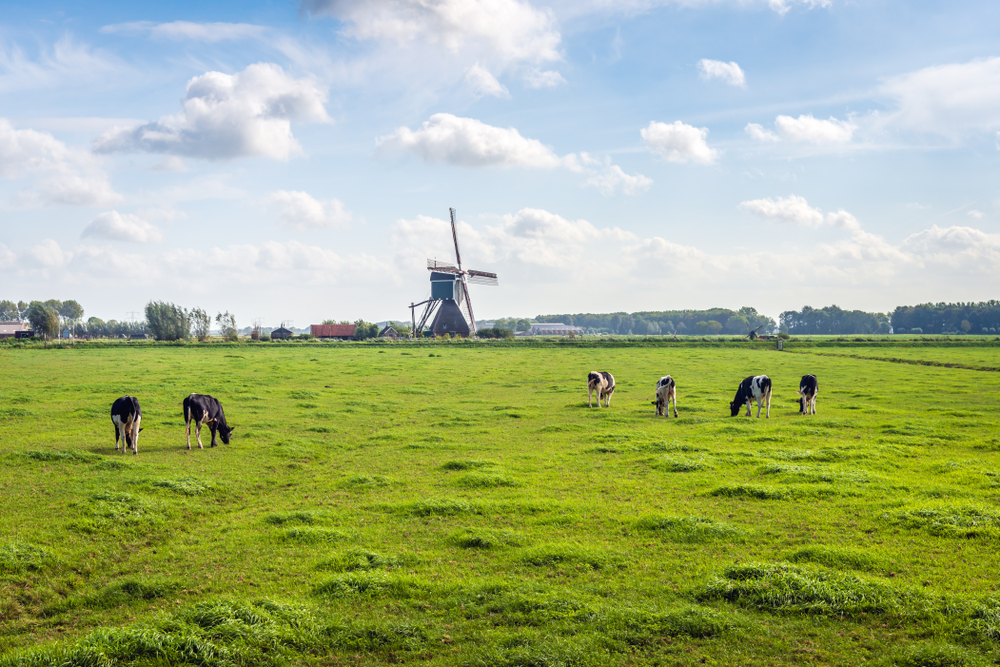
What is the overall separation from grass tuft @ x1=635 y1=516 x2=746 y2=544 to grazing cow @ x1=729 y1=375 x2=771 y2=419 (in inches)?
541

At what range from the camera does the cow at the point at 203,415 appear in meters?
17.7

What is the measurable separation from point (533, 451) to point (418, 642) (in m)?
10.6

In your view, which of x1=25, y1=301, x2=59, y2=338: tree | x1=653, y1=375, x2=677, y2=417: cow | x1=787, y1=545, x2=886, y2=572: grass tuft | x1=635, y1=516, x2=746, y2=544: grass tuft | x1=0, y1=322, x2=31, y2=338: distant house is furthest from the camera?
x1=0, y1=322, x2=31, y2=338: distant house

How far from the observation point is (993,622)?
7012 millimetres

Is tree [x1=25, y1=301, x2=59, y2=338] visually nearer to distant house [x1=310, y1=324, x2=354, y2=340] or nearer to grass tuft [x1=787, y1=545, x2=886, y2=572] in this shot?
distant house [x1=310, y1=324, x2=354, y2=340]

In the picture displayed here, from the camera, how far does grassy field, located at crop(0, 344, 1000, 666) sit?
273 inches

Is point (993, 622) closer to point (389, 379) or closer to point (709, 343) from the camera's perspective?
point (389, 379)

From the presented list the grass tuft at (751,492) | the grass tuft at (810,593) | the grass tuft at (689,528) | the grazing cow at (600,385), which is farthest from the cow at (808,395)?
the grass tuft at (810,593)

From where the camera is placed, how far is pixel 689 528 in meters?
10.4

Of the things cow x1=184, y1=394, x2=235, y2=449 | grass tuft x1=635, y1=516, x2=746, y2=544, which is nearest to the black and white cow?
cow x1=184, y1=394, x2=235, y2=449

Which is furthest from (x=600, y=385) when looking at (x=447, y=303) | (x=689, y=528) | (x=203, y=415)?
(x=447, y=303)

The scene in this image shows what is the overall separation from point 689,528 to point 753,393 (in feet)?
47.2

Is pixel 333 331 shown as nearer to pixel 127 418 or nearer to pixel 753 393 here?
pixel 753 393

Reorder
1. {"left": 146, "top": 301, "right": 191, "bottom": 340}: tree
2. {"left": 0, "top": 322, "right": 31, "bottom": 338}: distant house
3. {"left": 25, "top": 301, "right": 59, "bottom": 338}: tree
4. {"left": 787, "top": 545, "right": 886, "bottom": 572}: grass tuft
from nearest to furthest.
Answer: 1. {"left": 787, "top": 545, "right": 886, "bottom": 572}: grass tuft
2. {"left": 25, "top": 301, "right": 59, "bottom": 338}: tree
3. {"left": 146, "top": 301, "right": 191, "bottom": 340}: tree
4. {"left": 0, "top": 322, "right": 31, "bottom": 338}: distant house
